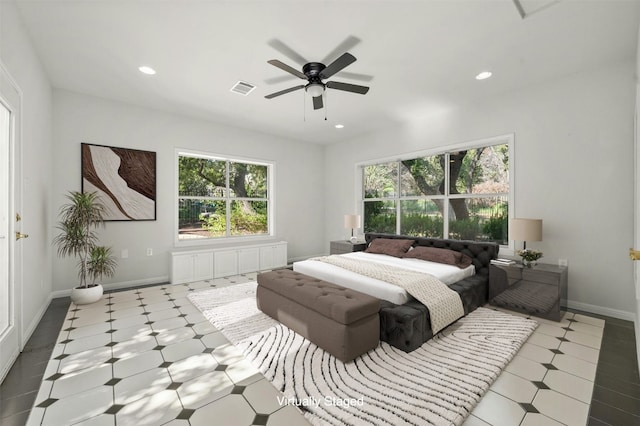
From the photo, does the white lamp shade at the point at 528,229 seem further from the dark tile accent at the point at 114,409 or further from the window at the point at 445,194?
the dark tile accent at the point at 114,409

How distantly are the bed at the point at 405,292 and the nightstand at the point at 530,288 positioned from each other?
0.17 metres

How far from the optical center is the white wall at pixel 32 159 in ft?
7.64

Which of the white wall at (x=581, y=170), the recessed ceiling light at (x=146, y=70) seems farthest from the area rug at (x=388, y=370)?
the recessed ceiling light at (x=146, y=70)

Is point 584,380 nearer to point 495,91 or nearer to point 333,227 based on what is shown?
point 495,91

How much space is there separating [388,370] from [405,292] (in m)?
0.76

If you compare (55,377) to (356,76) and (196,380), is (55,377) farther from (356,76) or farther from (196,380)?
(356,76)

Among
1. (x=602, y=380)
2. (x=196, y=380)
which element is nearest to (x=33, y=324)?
(x=196, y=380)

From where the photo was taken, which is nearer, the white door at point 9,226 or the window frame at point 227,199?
the white door at point 9,226

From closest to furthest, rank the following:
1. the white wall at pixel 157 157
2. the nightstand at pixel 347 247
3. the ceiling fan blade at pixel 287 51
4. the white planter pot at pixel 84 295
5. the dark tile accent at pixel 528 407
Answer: the dark tile accent at pixel 528 407 → the ceiling fan blade at pixel 287 51 → the white planter pot at pixel 84 295 → the white wall at pixel 157 157 → the nightstand at pixel 347 247

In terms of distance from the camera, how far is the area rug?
5.65 ft

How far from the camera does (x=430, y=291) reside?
2816 mm

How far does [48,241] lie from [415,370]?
463 cm

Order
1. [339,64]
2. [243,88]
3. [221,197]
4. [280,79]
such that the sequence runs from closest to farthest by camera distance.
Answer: [339,64] → [280,79] → [243,88] → [221,197]

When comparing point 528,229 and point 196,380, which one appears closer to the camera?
point 196,380
